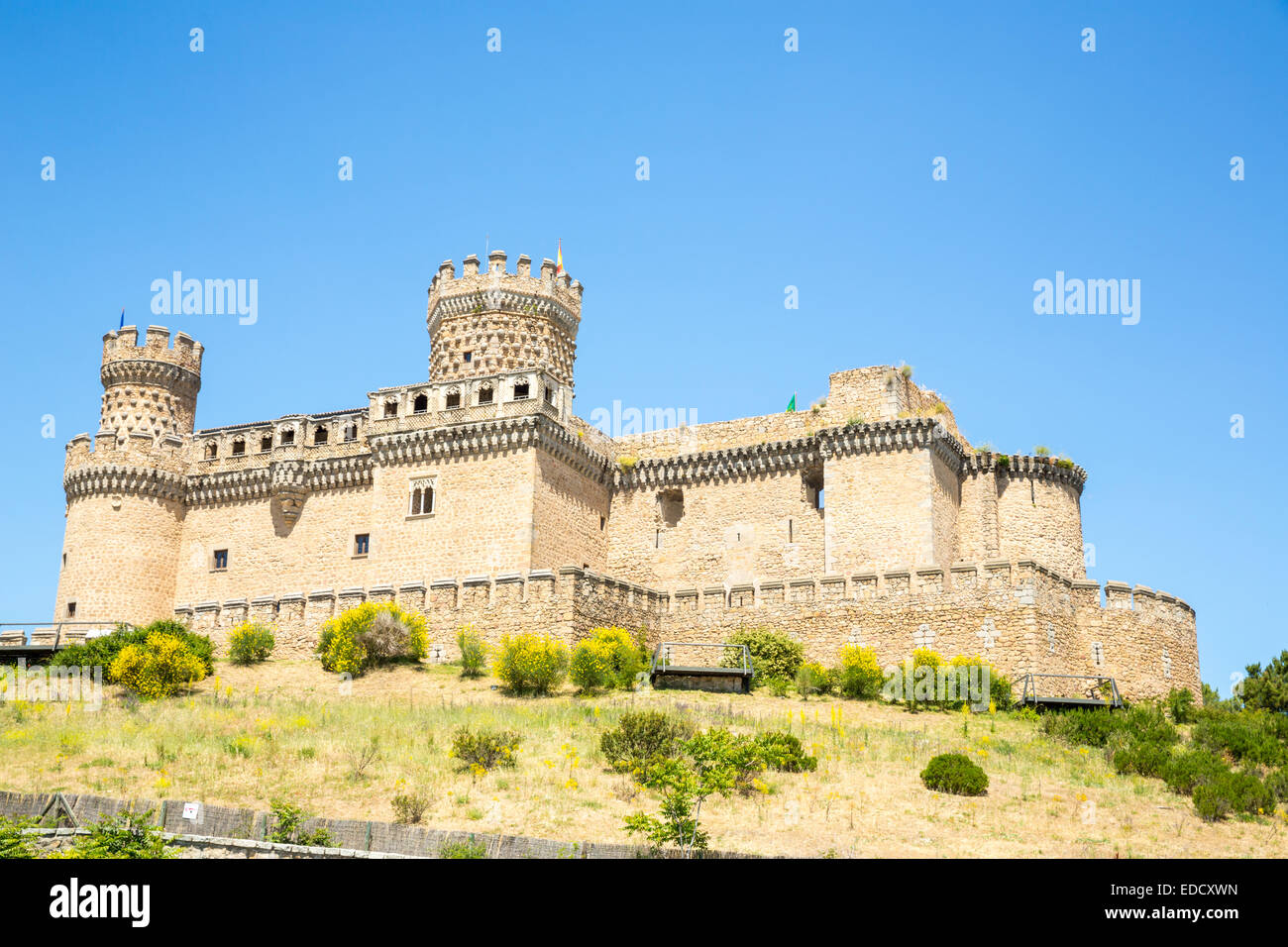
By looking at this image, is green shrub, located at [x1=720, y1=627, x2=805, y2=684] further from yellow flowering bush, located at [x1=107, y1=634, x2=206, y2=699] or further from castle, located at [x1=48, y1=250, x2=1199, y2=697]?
yellow flowering bush, located at [x1=107, y1=634, x2=206, y2=699]

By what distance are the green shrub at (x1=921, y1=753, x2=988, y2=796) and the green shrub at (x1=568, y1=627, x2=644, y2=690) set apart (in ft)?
32.7

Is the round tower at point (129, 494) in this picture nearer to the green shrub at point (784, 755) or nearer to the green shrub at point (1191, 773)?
Answer: the green shrub at point (784, 755)

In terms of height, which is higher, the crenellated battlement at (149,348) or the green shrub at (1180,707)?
the crenellated battlement at (149,348)

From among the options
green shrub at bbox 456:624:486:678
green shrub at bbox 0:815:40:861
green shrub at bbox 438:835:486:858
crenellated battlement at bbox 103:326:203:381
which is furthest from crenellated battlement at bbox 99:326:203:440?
green shrub at bbox 438:835:486:858

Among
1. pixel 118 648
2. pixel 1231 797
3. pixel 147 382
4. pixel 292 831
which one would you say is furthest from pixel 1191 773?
pixel 147 382

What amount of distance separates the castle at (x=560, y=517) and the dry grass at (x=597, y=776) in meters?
4.77

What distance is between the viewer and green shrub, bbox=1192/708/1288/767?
78.7 ft

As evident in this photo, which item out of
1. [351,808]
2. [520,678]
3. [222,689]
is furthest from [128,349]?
[351,808]

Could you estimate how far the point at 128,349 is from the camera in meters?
45.4

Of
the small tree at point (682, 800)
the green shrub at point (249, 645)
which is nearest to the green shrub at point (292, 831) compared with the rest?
the small tree at point (682, 800)

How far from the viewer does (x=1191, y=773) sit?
22156 millimetres

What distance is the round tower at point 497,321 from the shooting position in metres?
42.9

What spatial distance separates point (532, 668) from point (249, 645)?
9.12m
